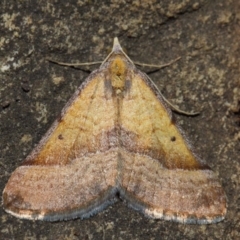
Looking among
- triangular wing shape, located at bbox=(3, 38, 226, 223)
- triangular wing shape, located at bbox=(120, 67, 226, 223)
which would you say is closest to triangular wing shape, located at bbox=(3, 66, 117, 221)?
triangular wing shape, located at bbox=(3, 38, 226, 223)

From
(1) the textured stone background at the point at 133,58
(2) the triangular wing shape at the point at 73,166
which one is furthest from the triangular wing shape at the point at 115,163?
(1) the textured stone background at the point at 133,58

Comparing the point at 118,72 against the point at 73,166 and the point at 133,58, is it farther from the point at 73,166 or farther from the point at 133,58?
the point at 73,166

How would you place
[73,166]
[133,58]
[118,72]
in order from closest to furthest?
[73,166]
[118,72]
[133,58]

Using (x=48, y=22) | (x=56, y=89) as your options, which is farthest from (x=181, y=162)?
(x=48, y=22)

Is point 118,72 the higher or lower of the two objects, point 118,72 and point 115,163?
the higher

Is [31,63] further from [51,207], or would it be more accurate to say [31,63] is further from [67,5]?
[51,207]

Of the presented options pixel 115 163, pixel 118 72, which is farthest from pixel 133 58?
pixel 115 163

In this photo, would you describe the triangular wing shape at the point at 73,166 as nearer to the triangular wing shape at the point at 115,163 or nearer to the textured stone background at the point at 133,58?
the triangular wing shape at the point at 115,163
